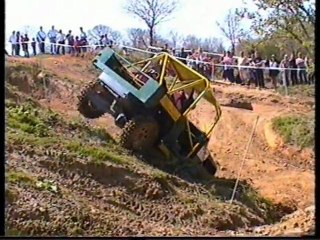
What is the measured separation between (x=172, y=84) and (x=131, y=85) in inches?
8.7

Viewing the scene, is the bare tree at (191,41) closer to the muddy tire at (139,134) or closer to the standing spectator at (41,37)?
the muddy tire at (139,134)

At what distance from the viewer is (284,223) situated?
426cm

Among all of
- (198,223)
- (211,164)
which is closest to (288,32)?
(211,164)

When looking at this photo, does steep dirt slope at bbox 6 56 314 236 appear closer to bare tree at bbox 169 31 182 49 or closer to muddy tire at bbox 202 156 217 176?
muddy tire at bbox 202 156 217 176

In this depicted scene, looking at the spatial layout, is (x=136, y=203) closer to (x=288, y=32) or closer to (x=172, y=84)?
(x=172, y=84)

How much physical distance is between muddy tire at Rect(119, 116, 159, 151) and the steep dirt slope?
2.7 inches

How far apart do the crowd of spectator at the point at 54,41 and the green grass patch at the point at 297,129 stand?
1006 mm

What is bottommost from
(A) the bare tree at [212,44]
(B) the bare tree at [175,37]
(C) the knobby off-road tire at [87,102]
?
(C) the knobby off-road tire at [87,102]

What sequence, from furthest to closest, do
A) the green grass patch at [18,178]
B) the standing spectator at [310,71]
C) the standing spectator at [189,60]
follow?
the standing spectator at [189,60], the standing spectator at [310,71], the green grass patch at [18,178]

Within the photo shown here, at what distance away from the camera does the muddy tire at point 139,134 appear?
14.4 ft

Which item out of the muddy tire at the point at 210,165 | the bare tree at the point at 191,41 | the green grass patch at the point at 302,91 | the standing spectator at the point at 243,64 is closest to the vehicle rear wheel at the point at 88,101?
the bare tree at the point at 191,41

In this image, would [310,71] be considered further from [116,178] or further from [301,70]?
[116,178]

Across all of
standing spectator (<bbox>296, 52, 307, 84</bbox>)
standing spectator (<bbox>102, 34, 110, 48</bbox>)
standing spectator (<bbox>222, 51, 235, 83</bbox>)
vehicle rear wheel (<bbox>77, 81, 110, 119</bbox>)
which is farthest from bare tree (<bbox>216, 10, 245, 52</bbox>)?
vehicle rear wheel (<bbox>77, 81, 110, 119</bbox>)

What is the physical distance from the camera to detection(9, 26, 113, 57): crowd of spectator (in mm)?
4191
